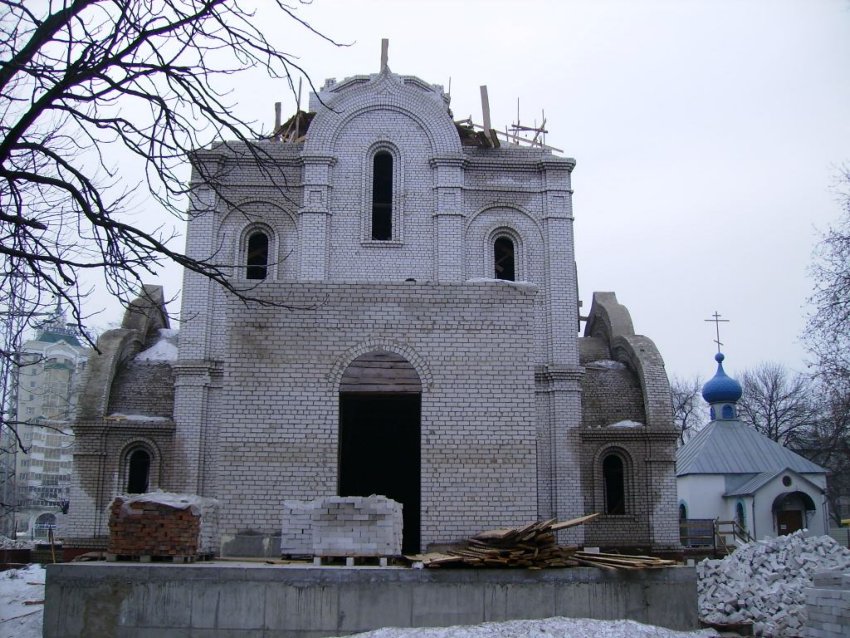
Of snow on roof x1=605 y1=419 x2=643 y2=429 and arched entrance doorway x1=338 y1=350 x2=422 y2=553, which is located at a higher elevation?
snow on roof x1=605 y1=419 x2=643 y2=429

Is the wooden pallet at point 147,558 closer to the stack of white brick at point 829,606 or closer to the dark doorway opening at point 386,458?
the dark doorway opening at point 386,458

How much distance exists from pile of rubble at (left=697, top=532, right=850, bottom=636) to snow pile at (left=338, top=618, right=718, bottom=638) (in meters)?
2.86

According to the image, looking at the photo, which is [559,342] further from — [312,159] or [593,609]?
[593,609]

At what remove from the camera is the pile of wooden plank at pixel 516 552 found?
880cm

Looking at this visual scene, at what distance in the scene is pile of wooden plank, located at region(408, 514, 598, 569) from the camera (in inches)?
347

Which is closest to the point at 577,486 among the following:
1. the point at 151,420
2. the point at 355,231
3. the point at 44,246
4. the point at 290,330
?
the point at 355,231

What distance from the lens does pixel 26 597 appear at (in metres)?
12.0

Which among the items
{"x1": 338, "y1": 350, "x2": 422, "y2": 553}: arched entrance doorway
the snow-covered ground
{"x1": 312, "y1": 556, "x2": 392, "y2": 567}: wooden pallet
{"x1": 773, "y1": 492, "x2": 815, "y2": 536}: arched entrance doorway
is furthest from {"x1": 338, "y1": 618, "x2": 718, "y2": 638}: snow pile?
{"x1": 773, "y1": 492, "x2": 815, "y2": 536}: arched entrance doorway

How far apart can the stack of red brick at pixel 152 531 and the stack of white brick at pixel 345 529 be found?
0.95m

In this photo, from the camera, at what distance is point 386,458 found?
48.4ft

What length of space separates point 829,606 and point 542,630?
12.5 ft

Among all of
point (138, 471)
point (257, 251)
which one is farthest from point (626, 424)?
point (138, 471)

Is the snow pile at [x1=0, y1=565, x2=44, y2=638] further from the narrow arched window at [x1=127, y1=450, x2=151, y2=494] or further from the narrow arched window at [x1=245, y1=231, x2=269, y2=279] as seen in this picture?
the narrow arched window at [x1=245, y1=231, x2=269, y2=279]

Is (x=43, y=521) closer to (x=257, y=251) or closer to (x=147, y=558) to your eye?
(x=257, y=251)
